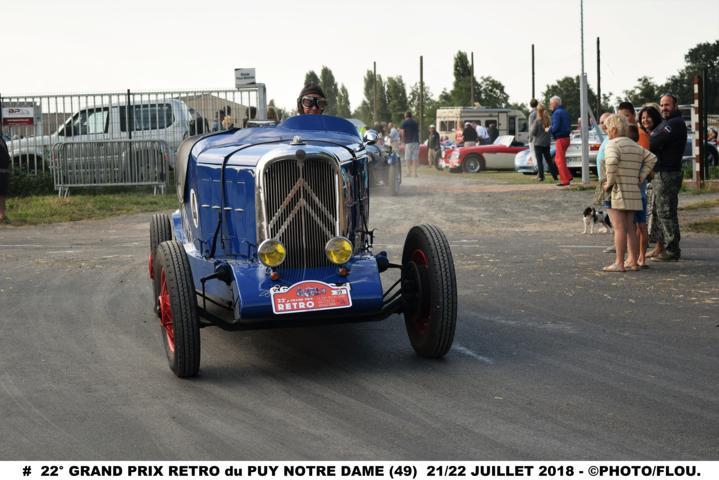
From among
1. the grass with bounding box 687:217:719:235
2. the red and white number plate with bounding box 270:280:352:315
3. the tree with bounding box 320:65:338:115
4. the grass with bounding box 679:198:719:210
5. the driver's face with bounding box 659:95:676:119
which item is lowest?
the grass with bounding box 687:217:719:235

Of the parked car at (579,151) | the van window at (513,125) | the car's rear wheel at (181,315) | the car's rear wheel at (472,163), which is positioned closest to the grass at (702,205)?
the parked car at (579,151)

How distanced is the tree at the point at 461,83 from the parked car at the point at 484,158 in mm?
36623

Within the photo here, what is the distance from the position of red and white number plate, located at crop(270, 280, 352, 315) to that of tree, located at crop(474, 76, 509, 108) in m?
73.4

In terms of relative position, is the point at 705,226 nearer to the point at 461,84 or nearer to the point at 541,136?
the point at 541,136

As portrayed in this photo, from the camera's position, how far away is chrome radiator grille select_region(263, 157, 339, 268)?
7320 mm

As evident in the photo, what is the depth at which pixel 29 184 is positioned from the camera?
23.4 m

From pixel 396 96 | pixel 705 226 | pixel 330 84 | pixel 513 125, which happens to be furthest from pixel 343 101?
pixel 705 226

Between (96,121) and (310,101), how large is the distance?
15.3 metres

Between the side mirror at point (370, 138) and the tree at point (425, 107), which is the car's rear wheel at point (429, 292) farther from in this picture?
the tree at point (425, 107)

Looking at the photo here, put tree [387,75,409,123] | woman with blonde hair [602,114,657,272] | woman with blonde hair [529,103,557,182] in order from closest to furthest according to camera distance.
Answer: woman with blonde hair [602,114,657,272] < woman with blonde hair [529,103,557,182] < tree [387,75,409,123]

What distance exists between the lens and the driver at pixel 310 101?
9.98 m

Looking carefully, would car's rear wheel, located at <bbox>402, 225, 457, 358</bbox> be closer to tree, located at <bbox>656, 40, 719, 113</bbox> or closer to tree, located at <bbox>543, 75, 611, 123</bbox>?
tree, located at <bbox>656, 40, 719, 113</bbox>

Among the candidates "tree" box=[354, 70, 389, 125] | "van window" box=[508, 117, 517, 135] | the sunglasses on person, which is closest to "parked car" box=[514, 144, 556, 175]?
"van window" box=[508, 117, 517, 135]

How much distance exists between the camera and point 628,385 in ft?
21.7
